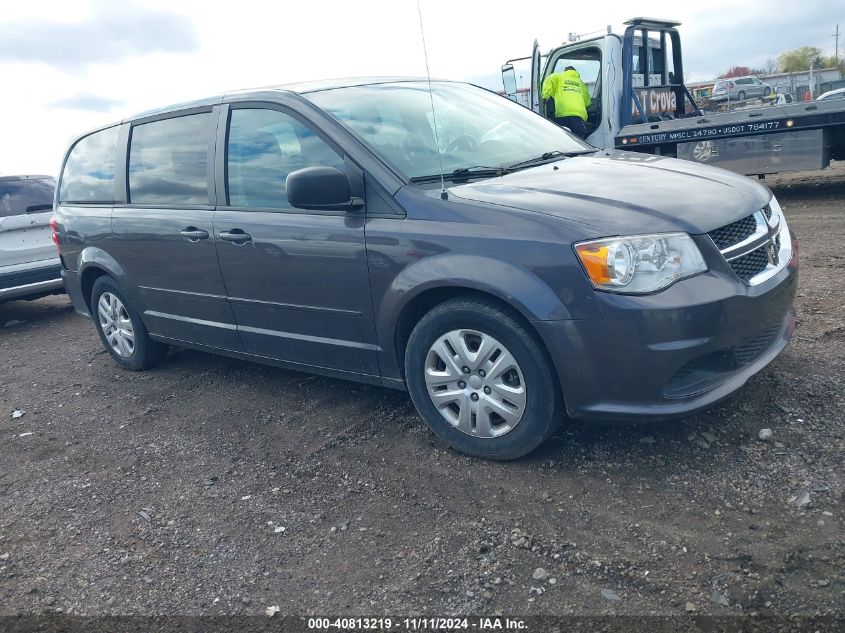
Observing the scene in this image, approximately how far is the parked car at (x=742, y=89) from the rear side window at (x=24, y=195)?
109ft

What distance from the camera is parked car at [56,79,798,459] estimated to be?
302 centimetres

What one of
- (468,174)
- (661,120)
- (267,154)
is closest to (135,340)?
(267,154)

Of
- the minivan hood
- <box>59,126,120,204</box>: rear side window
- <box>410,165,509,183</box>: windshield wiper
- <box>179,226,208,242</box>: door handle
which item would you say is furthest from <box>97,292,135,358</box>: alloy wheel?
the minivan hood

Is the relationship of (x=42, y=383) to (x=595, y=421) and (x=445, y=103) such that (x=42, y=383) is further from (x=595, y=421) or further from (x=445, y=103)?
(x=595, y=421)

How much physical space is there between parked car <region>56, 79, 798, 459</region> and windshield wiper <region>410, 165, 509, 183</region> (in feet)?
0.04

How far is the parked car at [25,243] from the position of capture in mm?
7520

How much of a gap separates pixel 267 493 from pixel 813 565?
2255mm

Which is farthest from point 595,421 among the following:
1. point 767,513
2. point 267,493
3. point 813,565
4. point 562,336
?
point 267,493

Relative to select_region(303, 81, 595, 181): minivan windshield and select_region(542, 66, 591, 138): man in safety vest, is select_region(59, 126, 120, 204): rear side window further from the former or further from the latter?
select_region(542, 66, 591, 138): man in safety vest

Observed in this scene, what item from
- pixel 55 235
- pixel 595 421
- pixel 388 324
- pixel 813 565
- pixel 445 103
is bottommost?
pixel 813 565

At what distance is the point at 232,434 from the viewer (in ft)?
13.9

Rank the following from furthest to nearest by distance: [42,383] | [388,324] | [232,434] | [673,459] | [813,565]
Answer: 1. [42,383]
2. [232,434]
3. [388,324]
4. [673,459]
5. [813,565]

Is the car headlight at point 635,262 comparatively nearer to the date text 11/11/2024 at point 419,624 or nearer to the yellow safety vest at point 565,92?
the date text 11/11/2024 at point 419,624

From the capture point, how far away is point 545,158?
4.18 meters
